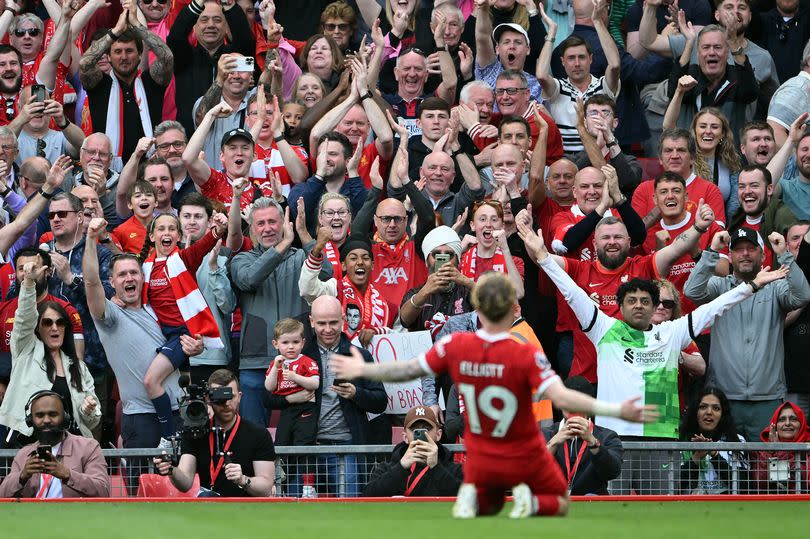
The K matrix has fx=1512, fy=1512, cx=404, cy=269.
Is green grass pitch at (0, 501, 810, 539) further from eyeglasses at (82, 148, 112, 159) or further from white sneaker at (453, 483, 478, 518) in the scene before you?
eyeglasses at (82, 148, 112, 159)

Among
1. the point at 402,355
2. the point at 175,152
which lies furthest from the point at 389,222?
the point at 175,152

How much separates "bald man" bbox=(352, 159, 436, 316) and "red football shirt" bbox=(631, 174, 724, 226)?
2.14 meters

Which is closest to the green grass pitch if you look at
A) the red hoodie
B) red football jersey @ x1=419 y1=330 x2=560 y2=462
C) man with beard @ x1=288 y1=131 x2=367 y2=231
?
red football jersey @ x1=419 y1=330 x2=560 y2=462

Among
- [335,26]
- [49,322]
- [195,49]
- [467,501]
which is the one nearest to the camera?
[467,501]

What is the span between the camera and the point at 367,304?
45.6ft

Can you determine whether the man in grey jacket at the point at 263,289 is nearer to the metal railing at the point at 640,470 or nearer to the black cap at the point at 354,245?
the black cap at the point at 354,245

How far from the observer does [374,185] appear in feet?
49.1

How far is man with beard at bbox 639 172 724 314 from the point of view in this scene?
46.9 feet

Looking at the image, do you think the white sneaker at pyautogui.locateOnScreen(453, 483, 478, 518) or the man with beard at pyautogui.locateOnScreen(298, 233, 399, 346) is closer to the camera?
the white sneaker at pyautogui.locateOnScreen(453, 483, 478, 518)

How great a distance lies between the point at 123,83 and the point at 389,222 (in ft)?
13.2

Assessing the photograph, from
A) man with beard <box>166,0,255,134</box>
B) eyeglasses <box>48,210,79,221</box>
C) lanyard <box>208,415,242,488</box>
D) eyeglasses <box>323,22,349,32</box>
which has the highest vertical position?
eyeglasses <box>323,22,349,32</box>

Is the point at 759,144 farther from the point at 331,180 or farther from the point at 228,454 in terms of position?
the point at 228,454

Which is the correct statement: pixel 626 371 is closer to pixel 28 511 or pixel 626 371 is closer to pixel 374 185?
pixel 374 185

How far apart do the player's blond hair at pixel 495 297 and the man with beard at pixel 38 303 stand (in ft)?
19.2
